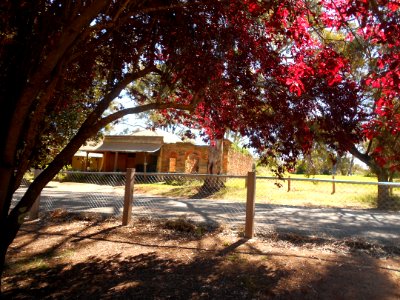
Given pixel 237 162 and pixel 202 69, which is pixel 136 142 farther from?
pixel 202 69

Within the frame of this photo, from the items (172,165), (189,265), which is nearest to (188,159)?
(172,165)

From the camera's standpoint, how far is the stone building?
2858cm

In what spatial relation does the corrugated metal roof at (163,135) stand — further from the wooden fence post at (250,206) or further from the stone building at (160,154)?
the wooden fence post at (250,206)

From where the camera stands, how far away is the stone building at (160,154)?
28.6m

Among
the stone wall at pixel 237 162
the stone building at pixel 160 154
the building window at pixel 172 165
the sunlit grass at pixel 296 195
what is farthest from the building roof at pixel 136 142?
the sunlit grass at pixel 296 195

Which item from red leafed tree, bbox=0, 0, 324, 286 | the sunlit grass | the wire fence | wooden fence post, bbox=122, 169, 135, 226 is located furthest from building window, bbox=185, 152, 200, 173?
red leafed tree, bbox=0, 0, 324, 286

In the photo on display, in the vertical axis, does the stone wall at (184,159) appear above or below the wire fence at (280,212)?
above

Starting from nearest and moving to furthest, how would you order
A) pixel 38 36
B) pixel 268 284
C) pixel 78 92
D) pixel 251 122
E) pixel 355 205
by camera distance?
pixel 38 36, pixel 268 284, pixel 251 122, pixel 78 92, pixel 355 205

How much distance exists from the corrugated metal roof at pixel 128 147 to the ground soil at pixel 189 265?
21.9 metres

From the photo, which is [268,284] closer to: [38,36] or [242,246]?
[242,246]

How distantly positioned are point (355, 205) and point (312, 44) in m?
11.3

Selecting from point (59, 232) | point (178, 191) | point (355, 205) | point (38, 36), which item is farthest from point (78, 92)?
point (178, 191)

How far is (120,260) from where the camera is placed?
5707 millimetres

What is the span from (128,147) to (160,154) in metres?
2.58
